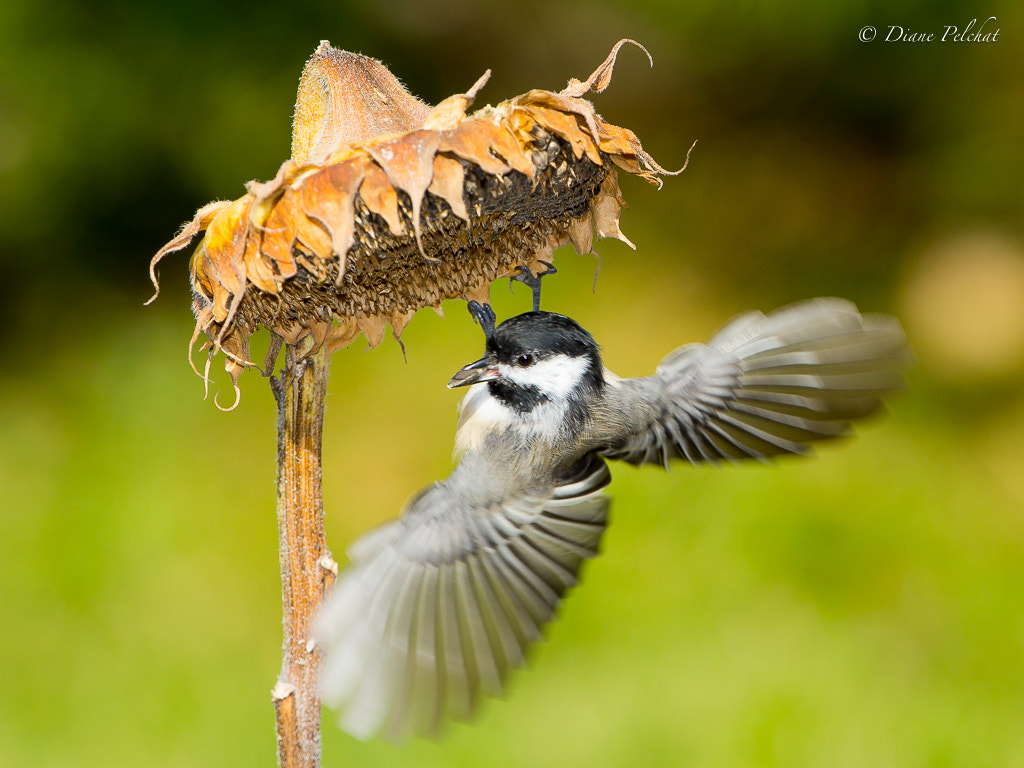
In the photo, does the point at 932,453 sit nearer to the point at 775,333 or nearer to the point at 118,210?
the point at 775,333

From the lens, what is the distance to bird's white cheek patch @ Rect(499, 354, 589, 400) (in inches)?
43.2

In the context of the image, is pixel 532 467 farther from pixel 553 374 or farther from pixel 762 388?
pixel 762 388

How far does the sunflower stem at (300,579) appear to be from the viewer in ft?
2.93

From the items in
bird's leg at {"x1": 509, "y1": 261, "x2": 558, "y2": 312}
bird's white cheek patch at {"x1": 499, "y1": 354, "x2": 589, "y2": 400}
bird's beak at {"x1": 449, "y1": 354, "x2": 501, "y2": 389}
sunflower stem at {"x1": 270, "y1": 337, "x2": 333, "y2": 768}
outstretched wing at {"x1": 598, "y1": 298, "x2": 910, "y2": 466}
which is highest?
bird's leg at {"x1": 509, "y1": 261, "x2": 558, "y2": 312}

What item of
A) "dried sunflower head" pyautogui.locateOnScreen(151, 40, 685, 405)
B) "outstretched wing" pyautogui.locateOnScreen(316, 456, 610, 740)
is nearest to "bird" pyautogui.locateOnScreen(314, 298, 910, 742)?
"outstretched wing" pyautogui.locateOnScreen(316, 456, 610, 740)

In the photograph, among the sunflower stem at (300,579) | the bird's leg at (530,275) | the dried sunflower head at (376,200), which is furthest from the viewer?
the bird's leg at (530,275)

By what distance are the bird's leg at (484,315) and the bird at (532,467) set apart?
65 mm

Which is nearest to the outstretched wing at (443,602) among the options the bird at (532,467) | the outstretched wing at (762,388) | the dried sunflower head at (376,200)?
the bird at (532,467)

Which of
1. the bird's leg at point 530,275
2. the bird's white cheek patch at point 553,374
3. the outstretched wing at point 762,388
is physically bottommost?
the outstretched wing at point 762,388

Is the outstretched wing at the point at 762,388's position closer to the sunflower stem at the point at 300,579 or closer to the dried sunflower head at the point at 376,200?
the dried sunflower head at the point at 376,200

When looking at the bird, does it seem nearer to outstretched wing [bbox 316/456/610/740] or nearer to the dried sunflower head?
outstretched wing [bbox 316/456/610/740]

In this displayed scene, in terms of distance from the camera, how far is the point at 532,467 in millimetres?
1114

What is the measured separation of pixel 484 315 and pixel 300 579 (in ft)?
1.36

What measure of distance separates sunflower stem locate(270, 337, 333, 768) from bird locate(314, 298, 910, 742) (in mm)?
21
